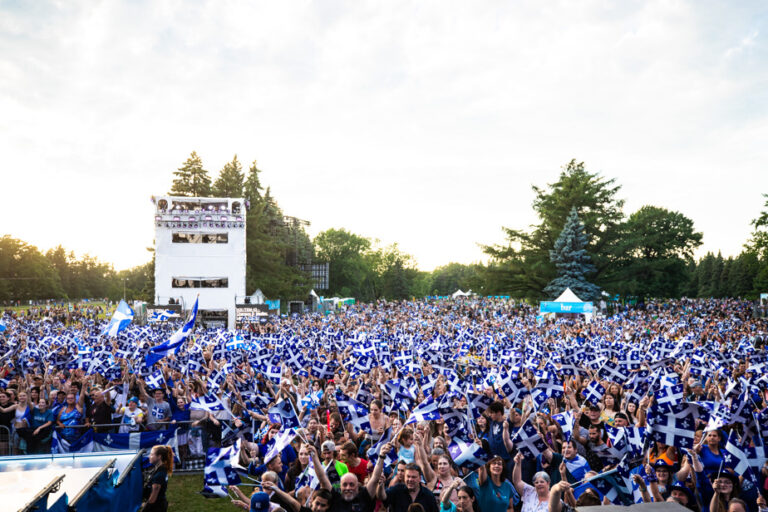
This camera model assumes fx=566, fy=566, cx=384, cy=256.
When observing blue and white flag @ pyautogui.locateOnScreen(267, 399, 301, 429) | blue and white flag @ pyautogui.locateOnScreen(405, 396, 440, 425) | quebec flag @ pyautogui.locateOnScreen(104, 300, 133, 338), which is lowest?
blue and white flag @ pyautogui.locateOnScreen(267, 399, 301, 429)

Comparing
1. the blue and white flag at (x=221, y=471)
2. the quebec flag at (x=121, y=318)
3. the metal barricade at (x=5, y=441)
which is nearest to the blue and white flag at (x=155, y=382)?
the metal barricade at (x=5, y=441)

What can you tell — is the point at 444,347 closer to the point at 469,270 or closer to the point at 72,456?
the point at 72,456

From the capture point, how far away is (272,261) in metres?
65.4

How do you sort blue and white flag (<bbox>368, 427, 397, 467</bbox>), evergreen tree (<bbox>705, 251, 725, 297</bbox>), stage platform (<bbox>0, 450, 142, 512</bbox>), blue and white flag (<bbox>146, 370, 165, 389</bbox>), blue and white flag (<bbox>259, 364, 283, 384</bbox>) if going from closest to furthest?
stage platform (<bbox>0, 450, 142, 512</bbox>), blue and white flag (<bbox>368, 427, 397, 467</bbox>), blue and white flag (<bbox>259, 364, 283, 384</bbox>), blue and white flag (<bbox>146, 370, 165, 389</bbox>), evergreen tree (<bbox>705, 251, 725, 297</bbox>)

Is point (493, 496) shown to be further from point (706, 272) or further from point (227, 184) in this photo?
point (706, 272)

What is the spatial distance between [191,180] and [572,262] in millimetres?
42882

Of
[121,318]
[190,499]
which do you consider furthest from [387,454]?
[121,318]

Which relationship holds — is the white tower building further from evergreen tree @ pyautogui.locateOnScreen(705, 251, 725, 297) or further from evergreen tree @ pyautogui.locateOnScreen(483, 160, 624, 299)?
evergreen tree @ pyautogui.locateOnScreen(705, 251, 725, 297)

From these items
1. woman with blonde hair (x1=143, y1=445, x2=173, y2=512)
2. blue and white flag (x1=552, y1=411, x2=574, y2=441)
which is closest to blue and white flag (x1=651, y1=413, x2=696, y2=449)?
blue and white flag (x1=552, y1=411, x2=574, y2=441)

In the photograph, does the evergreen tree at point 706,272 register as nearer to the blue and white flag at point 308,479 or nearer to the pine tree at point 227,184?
the pine tree at point 227,184

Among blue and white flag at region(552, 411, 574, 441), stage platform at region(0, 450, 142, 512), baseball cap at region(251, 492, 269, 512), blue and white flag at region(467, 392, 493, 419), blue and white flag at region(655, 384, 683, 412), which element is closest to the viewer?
baseball cap at region(251, 492, 269, 512)

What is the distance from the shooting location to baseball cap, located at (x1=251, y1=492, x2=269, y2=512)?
5.30 m

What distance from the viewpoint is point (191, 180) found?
215ft

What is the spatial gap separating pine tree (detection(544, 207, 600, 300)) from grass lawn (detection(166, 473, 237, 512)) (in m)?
47.6
